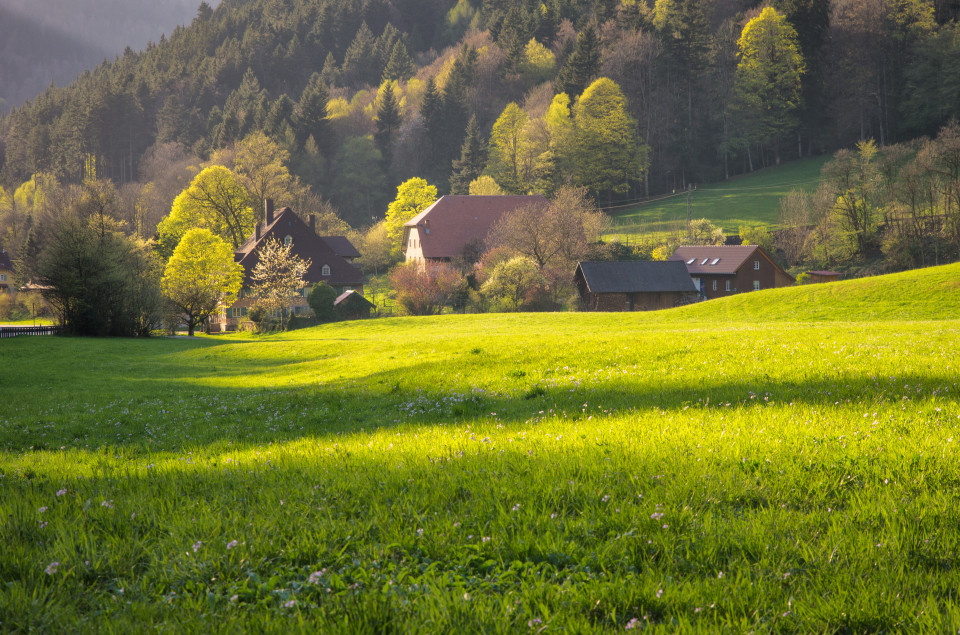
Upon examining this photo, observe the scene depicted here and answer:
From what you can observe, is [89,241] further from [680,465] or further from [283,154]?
[283,154]

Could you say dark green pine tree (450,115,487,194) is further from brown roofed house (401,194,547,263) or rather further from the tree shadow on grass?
the tree shadow on grass

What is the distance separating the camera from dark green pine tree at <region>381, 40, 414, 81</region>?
16412cm

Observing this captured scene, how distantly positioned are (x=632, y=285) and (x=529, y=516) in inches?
2774

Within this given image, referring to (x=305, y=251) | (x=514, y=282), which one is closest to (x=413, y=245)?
(x=305, y=251)

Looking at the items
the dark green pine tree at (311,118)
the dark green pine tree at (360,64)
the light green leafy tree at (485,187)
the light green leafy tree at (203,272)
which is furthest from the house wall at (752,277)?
the dark green pine tree at (360,64)

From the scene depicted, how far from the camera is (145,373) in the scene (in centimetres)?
2700

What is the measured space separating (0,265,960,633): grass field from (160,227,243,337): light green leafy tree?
55.8 m

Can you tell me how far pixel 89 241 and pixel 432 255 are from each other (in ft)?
171

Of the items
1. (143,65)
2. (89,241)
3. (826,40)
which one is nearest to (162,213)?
(89,241)

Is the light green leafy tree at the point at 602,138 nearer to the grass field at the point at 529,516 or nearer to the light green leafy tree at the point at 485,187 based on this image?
the light green leafy tree at the point at 485,187

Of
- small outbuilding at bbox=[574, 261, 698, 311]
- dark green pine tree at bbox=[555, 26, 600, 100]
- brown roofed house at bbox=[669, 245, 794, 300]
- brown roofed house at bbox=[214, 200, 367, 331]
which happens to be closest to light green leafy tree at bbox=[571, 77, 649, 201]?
dark green pine tree at bbox=[555, 26, 600, 100]

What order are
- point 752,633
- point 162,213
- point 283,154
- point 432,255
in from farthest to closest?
point 162,213 < point 283,154 < point 432,255 < point 752,633

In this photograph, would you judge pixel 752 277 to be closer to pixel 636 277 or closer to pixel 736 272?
pixel 736 272

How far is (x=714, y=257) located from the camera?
80.9m
